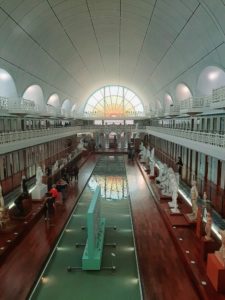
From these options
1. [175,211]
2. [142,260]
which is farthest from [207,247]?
[175,211]

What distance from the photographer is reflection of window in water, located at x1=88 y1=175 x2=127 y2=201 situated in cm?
1628

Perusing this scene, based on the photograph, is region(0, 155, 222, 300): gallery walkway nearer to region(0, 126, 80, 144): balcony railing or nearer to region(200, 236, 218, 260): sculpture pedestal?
region(200, 236, 218, 260): sculpture pedestal

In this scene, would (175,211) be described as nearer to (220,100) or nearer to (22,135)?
(220,100)

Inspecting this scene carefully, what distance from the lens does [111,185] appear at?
19141mm

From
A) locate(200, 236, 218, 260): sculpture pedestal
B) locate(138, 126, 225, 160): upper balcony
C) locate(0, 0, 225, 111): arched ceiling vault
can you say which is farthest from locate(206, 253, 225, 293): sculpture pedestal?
locate(0, 0, 225, 111): arched ceiling vault

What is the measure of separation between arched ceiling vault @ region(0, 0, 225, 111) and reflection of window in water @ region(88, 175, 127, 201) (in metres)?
→ 8.90

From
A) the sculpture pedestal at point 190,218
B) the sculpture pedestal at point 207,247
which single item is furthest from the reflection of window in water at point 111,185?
the sculpture pedestal at point 207,247

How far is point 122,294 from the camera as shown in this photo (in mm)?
6855

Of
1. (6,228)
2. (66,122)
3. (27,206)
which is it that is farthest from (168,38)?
(66,122)

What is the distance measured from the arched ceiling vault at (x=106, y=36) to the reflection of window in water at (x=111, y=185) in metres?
8.90

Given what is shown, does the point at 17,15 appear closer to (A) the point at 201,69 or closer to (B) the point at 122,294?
(A) the point at 201,69

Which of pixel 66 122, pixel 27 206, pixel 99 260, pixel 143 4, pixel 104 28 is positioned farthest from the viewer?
pixel 66 122

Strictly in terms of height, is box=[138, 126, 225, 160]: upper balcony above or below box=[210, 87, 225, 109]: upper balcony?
below

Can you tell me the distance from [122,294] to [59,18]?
16.0m
